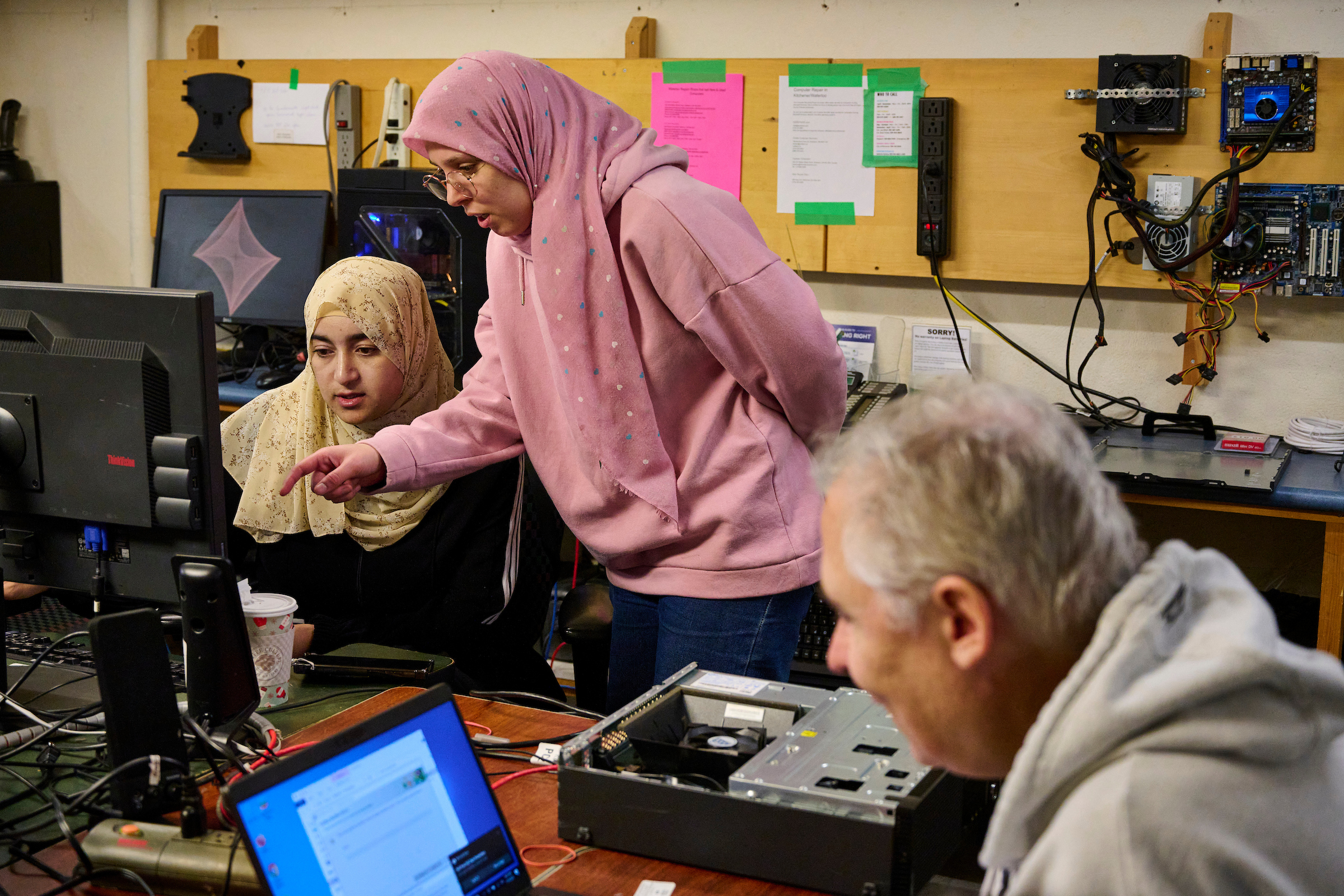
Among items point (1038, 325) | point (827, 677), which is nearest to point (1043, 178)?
point (1038, 325)

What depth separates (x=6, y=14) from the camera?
13.3 feet

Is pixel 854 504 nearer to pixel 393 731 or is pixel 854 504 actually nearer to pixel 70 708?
pixel 393 731

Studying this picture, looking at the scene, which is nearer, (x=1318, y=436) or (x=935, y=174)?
(x=1318, y=436)

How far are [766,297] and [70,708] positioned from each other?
98 cm

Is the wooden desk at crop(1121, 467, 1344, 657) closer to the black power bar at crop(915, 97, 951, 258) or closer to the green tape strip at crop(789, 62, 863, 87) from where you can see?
the black power bar at crop(915, 97, 951, 258)

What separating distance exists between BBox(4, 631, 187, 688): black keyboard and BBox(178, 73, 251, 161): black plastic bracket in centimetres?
239

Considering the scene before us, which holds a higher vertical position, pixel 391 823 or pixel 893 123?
pixel 893 123

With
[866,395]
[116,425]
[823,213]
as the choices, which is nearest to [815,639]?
[866,395]

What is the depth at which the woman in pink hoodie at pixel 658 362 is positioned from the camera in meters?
1.57

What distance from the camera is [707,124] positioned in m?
3.17

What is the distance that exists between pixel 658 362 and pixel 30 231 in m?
2.89

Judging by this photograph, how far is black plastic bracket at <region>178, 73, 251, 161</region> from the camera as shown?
3.71 meters

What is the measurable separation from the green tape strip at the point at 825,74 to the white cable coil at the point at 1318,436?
1.29 metres

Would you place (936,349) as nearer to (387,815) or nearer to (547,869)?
(547,869)
